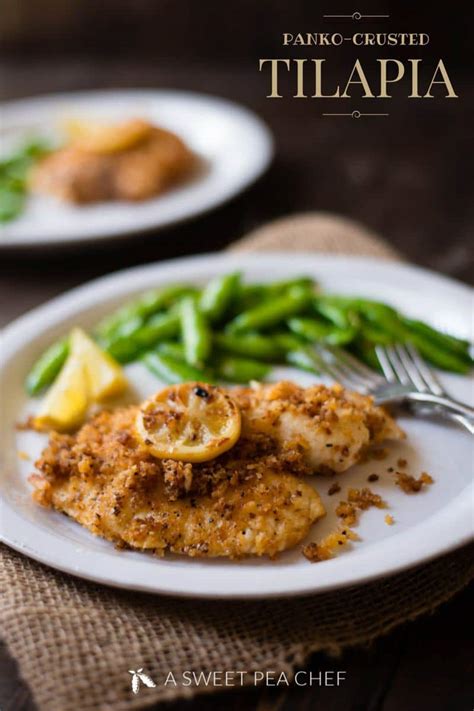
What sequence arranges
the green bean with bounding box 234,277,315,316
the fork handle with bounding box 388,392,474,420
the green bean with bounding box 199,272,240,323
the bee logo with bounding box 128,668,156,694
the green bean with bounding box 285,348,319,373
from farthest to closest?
1. the green bean with bounding box 234,277,315,316
2. the green bean with bounding box 199,272,240,323
3. the green bean with bounding box 285,348,319,373
4. the fork handle with bounding box 388,392,474,420
5. the bee logo with bounding box 128,668,156,694

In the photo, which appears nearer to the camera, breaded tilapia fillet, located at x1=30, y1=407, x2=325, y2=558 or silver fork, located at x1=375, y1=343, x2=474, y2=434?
breaded tilapia fillet, located at x1=30, y1=407, x2=325, y2=558

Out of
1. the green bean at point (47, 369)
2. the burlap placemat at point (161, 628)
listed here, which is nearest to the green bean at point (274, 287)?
the green bean at point (47, 369)

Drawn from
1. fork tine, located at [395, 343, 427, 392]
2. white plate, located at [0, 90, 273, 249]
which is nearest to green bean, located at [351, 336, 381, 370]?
fork tine, located at [395, 343, 427, 392]

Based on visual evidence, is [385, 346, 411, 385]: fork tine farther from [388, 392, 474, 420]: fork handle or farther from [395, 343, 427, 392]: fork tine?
[388, 392, 474, 420]: fork handle

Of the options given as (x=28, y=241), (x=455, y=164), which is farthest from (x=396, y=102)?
(x=28, y=241)

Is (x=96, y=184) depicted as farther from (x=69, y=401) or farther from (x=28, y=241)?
(x=69, y=401)

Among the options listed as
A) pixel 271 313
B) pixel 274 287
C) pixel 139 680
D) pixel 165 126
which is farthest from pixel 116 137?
pixel 139 680

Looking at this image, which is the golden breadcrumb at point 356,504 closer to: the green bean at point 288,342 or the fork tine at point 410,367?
the fork tine at point 410,367

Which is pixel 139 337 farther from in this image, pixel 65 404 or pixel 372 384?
pixel 372 384
